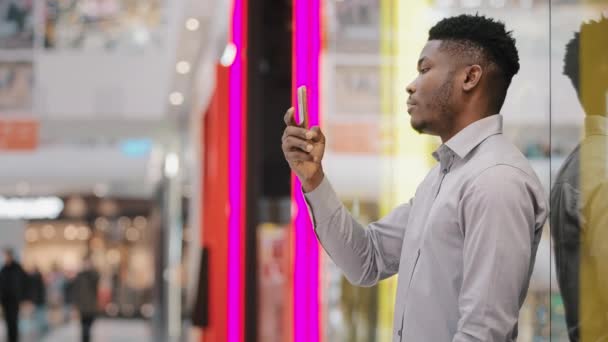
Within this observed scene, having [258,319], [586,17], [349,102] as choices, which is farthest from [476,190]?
[258,319]

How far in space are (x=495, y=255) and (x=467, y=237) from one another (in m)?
0.07

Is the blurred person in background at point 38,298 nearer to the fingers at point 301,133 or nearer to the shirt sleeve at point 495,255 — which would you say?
the fingers at point 301,133

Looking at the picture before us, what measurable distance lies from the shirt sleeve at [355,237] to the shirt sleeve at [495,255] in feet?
1.29

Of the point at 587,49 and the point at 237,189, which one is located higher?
the point at 587,49

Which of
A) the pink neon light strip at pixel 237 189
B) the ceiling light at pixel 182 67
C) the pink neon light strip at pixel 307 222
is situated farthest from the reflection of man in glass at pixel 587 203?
the ceiling light at pixel 182 67

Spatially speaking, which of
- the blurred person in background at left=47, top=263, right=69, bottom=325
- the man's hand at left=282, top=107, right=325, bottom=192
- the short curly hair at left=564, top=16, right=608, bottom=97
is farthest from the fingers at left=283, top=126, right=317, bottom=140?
the blurred person in background at left=47, top=263, right=69, bottom=325

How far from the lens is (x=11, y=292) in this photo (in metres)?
10.5

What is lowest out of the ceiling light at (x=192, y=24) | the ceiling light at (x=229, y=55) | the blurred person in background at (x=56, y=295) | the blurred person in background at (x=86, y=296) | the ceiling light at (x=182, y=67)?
the blurred person in background at (x=56, y=295)

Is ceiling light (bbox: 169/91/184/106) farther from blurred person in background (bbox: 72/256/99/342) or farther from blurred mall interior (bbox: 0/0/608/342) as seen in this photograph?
blurred person in background (bbox: 72/256/99/342)

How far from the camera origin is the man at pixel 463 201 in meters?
1.37

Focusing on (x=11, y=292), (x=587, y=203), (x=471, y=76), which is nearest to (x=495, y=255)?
(x=587, y=203)

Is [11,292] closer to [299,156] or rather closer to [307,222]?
[307,222]

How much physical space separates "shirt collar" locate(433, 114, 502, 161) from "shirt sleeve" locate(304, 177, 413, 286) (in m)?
0.30

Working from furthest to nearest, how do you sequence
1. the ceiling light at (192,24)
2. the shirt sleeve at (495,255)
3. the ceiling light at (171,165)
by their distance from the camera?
1. the ceiling light at (171,165)
2. the ceiling light at (192,24)
3. the shirt sleeve at (495,255)
